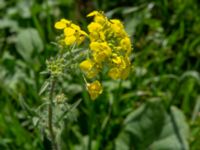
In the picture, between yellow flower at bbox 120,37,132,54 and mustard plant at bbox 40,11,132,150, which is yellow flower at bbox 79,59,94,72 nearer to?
mustard plant at bbox 40,11,132,150

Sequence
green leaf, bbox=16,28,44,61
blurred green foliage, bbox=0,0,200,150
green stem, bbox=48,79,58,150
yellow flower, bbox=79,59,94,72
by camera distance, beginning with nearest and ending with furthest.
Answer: yellow flower, bbox=79,59,94,72, green stem, bbox=48,79,58,150, blurred green foliage, bbox=0,0,200,150, green leaf, bbox=16,28,44,61

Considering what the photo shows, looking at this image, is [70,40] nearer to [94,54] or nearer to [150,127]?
[94,54]

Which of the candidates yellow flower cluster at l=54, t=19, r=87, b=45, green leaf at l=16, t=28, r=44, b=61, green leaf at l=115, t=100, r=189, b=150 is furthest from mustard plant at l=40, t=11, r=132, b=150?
green leaf at l=16, t=28, r=44, b=61

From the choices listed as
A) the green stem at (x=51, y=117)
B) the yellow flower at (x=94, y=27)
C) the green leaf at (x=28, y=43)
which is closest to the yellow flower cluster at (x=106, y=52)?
the yellow flower at (x=94, y=27)

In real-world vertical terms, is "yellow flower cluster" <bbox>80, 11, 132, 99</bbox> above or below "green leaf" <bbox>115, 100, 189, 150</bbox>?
above

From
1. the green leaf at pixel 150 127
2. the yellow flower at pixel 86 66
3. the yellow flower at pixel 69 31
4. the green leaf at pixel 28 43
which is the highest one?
the yellow flower at pixel 69 31

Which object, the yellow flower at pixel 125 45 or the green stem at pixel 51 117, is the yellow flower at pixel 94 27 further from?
the green stem at pixel 51 117

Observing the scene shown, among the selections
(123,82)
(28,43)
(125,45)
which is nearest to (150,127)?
(123,82)
